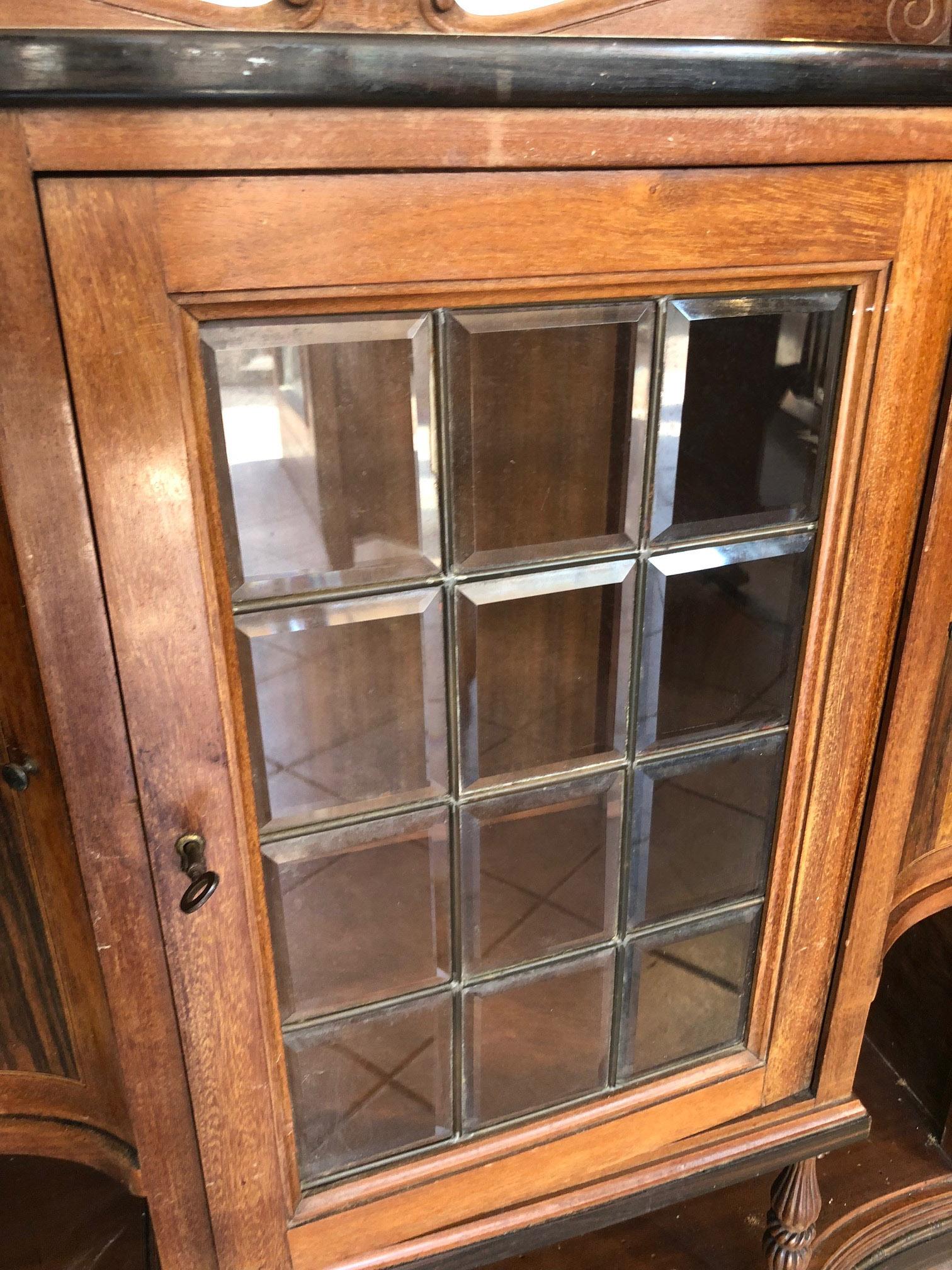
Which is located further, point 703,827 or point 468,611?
point 703,827

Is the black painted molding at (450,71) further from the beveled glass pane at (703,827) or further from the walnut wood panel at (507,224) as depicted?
the beveled glass pane at (703,827)

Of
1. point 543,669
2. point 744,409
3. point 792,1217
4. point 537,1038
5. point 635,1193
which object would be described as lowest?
point 792,1217

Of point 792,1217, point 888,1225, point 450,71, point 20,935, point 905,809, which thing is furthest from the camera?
point 888,1225

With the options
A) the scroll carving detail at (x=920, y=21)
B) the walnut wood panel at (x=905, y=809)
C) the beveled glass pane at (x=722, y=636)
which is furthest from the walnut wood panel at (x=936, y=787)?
the scroll carving detail at (x=920, y=21)

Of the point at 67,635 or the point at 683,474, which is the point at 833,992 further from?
the point at 67,635

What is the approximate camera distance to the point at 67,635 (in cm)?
52

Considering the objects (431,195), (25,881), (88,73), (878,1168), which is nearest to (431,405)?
(431,195)

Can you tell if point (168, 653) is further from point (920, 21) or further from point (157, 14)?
point (920, 21)

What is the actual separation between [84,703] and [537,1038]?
1.45ft

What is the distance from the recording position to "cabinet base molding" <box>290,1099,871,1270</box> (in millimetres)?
753

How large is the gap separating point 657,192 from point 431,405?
168mm

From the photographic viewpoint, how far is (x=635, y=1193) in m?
0.81

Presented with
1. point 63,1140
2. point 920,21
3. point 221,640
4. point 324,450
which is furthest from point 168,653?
point 920,21

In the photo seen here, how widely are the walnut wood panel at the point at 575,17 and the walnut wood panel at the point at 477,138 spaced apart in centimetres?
5
